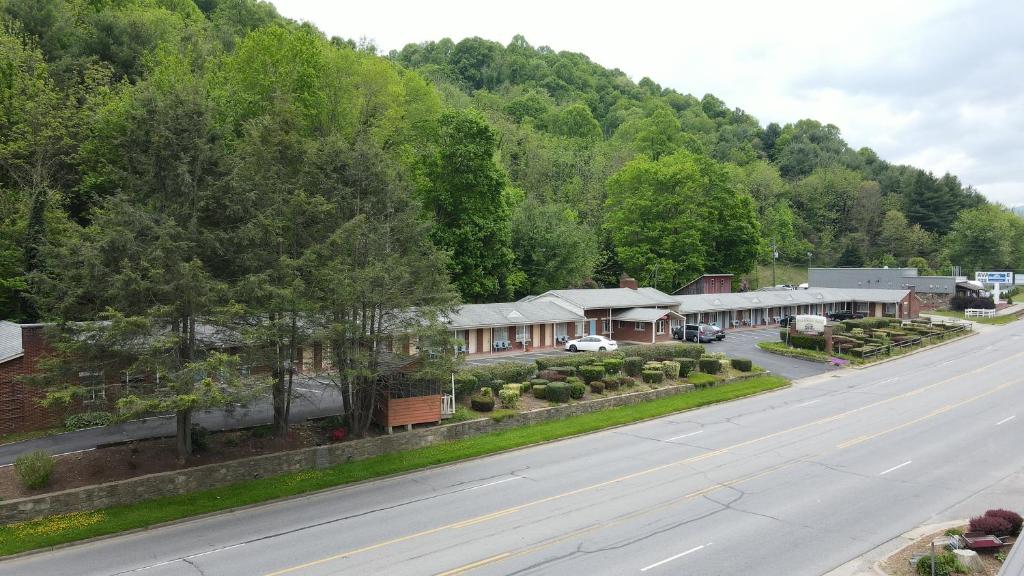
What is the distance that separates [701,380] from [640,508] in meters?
19.6

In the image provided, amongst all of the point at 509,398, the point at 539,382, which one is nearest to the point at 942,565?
the point at 509,398

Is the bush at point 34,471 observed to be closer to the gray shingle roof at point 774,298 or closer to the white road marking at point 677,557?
the white road marking at point 677,557

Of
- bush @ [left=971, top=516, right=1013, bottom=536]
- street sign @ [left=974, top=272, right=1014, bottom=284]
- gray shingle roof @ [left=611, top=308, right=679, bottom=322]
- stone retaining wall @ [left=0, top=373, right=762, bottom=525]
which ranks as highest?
street sign @ [left=974, top=272, right=1014, bottom=284]

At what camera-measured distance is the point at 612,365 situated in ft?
116

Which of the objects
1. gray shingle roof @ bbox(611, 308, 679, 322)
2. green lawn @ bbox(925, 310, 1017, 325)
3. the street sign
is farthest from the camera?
the street sign

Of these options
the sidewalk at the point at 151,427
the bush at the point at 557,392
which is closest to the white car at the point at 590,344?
the bush at the point at 557,392

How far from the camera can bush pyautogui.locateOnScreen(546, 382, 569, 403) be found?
30203 mm

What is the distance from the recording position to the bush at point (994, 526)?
1462 cm

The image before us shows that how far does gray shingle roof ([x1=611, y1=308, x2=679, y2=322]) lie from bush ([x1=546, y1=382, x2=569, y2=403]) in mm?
21585

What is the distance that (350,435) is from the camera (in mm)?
24391

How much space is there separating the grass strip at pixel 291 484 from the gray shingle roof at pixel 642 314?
18186 mm

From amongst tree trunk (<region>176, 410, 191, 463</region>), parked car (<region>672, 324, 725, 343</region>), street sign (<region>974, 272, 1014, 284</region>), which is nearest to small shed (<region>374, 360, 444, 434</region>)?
tree trunk (<region>176, 410, 191, 463</region>)

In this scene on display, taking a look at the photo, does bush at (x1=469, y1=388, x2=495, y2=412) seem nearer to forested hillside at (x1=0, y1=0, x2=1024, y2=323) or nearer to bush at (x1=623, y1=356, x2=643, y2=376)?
forested hillside at (x1=0, y1=0, x2=1024, y2=323)

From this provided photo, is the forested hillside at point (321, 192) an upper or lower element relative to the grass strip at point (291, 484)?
upper
